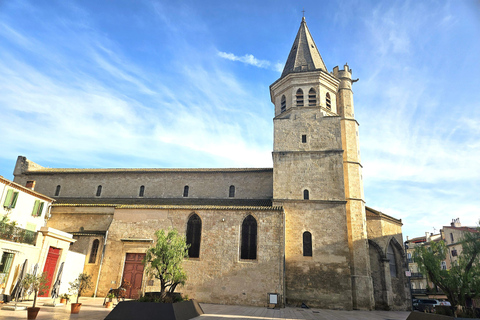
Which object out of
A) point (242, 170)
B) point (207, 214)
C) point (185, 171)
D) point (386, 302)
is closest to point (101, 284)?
point (207, 214)

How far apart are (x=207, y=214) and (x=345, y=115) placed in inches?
598

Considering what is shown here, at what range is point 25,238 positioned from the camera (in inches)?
682

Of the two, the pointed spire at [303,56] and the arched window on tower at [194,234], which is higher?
the pointed spire at [303,56]

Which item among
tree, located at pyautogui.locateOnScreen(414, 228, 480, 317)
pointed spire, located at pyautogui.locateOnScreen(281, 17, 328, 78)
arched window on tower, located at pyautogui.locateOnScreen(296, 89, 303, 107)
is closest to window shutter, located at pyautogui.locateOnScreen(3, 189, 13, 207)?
arched window on tower, located at pyautogui.locateOnScreen(296, 89, 303, 107)

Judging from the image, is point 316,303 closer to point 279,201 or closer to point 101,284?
point 279,201

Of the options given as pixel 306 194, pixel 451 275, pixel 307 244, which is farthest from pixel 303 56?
pixel 451 275

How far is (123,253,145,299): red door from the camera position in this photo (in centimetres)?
2078

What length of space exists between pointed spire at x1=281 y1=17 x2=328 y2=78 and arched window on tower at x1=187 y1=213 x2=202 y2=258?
14.7 m

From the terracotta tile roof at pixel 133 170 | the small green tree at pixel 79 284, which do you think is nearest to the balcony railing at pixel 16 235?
the small green tree at pixel 79 284

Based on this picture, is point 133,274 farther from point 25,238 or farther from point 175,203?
point 25,238

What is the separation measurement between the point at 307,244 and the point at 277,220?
287 centimetres

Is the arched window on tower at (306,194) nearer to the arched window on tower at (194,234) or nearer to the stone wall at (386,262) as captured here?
the stone wall at (386,262)

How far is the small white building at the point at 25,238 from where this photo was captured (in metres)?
16.2

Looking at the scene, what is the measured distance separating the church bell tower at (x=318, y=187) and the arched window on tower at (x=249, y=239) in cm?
241
